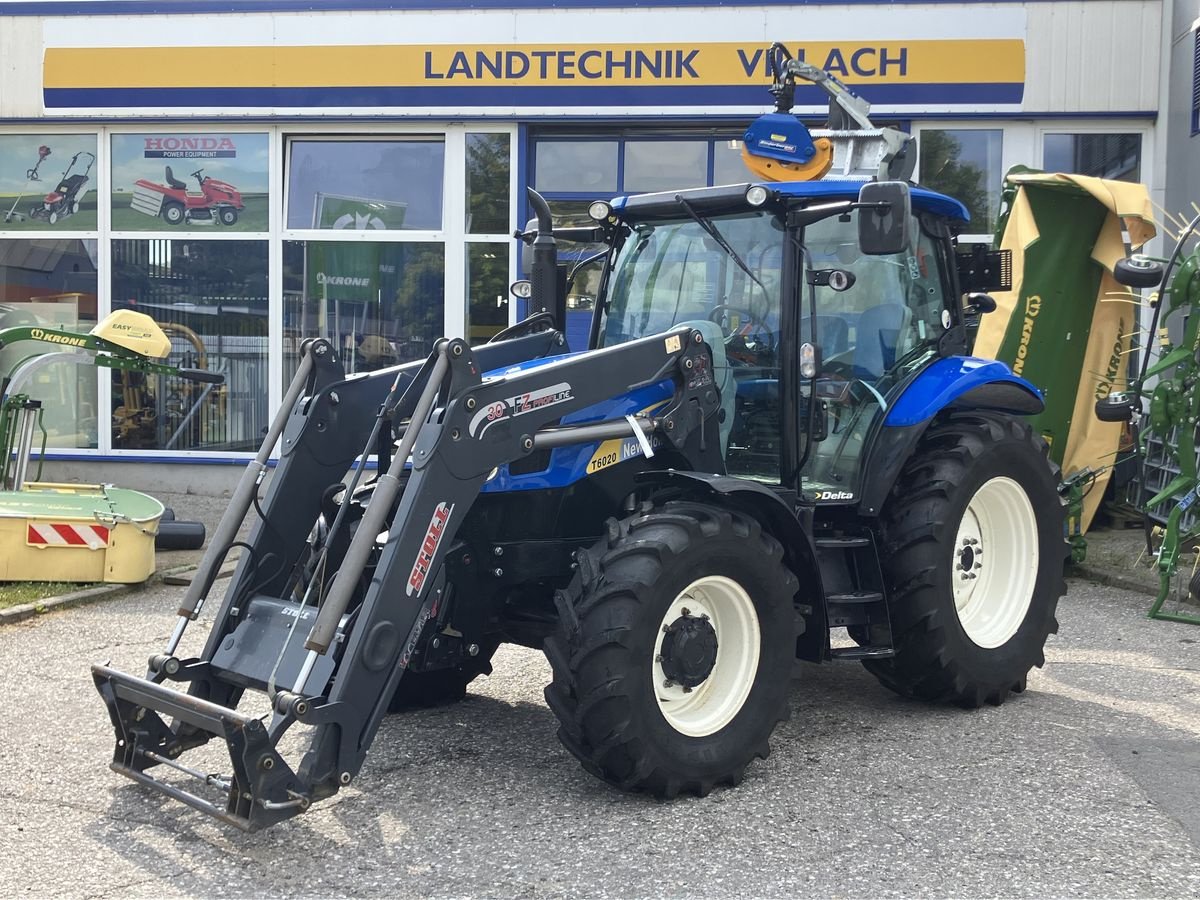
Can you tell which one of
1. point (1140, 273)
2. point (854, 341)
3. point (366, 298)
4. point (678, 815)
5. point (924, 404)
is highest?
point (366, 298)

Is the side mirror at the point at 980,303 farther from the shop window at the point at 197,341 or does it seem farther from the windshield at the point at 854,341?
the shop window at the point at 197,341

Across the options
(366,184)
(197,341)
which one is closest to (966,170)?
(366,184)

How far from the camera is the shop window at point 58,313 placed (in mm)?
13625

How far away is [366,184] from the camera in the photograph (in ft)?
43.3

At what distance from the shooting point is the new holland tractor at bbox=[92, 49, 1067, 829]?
4371mm

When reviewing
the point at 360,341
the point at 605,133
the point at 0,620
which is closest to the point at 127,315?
the point at 0,620

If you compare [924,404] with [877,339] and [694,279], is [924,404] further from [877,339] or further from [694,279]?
[694,279]

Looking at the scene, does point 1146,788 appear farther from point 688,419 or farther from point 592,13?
point 592,13

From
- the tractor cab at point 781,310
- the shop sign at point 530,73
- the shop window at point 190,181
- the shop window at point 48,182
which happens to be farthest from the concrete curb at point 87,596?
the shop window at point 48,182

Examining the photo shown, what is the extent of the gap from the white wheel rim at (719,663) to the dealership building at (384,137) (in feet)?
26.8

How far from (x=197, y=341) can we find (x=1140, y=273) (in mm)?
9356

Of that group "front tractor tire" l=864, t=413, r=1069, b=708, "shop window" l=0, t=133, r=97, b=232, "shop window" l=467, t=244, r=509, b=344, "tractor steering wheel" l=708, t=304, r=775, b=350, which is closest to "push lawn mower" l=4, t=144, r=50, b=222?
"shop window" l=0, t=133, r=97, b=232

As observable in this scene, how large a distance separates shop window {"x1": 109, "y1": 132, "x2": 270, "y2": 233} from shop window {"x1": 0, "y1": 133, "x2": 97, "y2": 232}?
322 millimetres

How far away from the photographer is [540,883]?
156 inches
